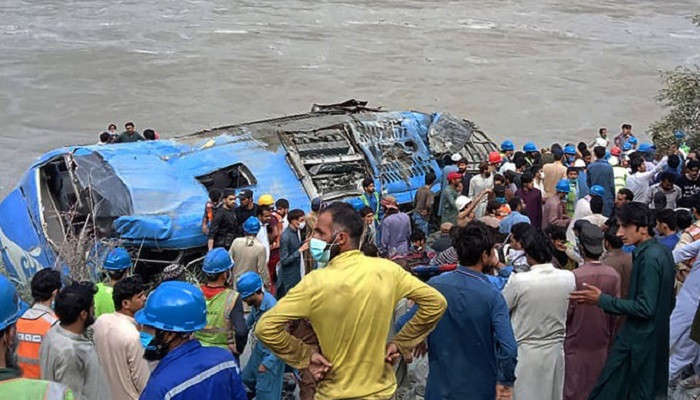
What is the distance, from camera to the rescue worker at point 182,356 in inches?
147

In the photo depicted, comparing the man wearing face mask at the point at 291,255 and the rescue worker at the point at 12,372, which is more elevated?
the rescue worker at the point at 12,372

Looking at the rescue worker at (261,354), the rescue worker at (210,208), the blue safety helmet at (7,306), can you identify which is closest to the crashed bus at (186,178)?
the rescue worker at (210,208)

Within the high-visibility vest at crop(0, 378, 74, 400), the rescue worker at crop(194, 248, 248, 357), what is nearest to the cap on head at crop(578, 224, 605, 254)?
the rescue worker at crop(194, 248, 248, 357)

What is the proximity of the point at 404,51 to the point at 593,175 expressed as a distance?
861 inches

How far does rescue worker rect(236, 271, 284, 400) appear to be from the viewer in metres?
6.21

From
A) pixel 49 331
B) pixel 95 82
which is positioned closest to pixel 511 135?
pixel 95 82

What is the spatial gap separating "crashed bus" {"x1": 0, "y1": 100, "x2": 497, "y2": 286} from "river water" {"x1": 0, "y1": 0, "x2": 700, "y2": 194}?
8915 mm

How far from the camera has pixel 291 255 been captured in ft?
29.1

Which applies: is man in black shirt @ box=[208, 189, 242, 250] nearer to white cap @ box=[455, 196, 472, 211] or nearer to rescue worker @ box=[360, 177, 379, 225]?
rescue worker @ box=[360, 177, 379, 225]

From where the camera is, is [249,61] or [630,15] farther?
[630,15]

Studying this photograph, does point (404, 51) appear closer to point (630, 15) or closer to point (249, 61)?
point (249, 61)

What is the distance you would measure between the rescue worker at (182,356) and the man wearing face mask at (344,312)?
0.27m

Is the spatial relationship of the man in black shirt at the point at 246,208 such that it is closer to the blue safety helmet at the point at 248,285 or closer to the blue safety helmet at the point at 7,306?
the blue safety helmet at the point at 248,285

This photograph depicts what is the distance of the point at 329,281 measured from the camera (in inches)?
159
